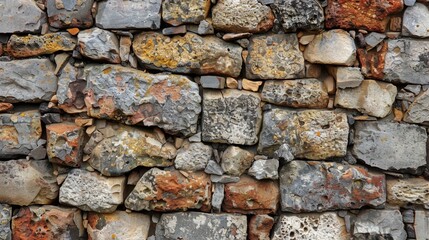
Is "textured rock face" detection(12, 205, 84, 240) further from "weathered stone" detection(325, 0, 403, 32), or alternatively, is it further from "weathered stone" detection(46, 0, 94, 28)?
"weathered stone" detection(325, 0, 403, 32)

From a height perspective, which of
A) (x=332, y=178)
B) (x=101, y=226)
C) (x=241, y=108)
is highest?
(x=241, y=108)

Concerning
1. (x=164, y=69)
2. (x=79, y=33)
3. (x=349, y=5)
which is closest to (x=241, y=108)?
(x=164, y=69)

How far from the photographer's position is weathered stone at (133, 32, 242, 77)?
266 cm

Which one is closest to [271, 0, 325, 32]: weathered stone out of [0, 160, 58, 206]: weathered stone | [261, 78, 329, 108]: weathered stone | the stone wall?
the stone wall

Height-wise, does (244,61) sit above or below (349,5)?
below

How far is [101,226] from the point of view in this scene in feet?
8.80

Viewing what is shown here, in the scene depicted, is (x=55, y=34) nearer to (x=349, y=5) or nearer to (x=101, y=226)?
(x=101, y=226)

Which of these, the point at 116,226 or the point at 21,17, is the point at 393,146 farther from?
the point at 21,17

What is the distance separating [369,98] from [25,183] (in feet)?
6.58

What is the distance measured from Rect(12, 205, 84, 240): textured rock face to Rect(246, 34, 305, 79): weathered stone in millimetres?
1320

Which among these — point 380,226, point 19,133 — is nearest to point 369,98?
point 380,226

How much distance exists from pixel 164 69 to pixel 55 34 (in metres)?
0.66

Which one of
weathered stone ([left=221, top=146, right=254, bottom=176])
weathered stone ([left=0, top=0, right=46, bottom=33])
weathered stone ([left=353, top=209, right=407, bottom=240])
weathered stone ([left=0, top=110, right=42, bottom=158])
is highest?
weathered stone ([left=0, top=0, right=46, bottom=33])

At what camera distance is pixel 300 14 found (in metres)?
2.61
